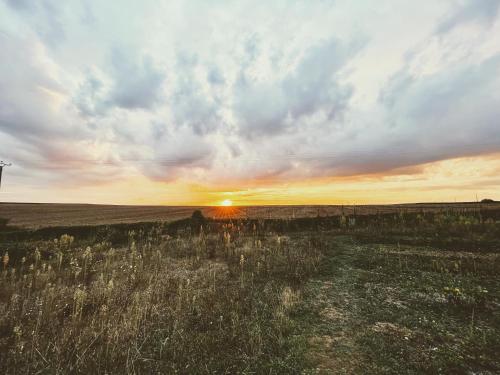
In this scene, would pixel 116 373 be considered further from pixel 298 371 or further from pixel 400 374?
pixel 400 374

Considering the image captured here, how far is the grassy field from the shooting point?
5770mm

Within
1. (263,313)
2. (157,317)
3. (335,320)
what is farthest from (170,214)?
(335,320)

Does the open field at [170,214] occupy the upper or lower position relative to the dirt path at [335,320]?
upper

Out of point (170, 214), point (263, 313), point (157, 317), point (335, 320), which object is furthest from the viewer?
point (170, 214)

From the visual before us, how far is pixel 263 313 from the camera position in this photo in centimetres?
803

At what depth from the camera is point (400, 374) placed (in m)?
5.27

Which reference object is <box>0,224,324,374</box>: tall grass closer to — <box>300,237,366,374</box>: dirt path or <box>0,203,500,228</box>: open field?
<box>300,237,366,374</box>: dirt path

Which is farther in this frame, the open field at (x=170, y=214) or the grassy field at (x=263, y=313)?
the open field at (x=170, y=214)

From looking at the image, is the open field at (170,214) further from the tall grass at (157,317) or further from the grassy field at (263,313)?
the tall grass at (157,317)

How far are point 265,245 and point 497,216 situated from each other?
28.3m

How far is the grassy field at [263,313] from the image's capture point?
577 cm

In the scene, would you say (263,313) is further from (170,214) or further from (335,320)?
(170,214)

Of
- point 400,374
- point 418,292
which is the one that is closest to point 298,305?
point 400,374

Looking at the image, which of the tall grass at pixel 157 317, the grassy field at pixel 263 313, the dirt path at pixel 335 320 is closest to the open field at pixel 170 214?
the grassy field at pixel 263 313
